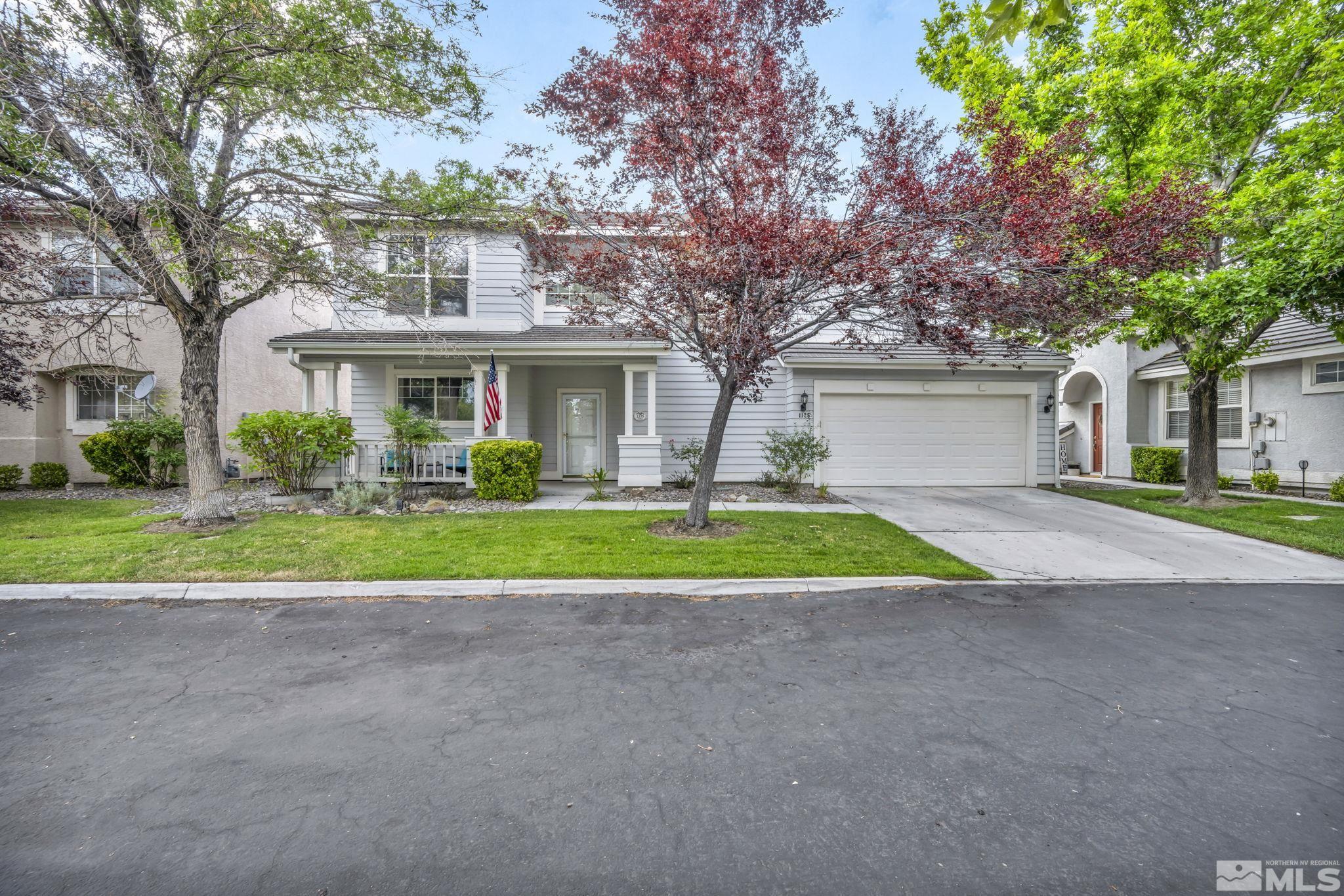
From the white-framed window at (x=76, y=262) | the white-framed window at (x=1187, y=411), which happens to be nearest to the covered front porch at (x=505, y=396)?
the white-framed window at (x=76, y=262)

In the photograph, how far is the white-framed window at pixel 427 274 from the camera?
8.41 m

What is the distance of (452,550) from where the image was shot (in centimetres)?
629

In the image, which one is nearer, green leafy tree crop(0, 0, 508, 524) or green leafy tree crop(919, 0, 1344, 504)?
green leafy tree crop(0, 0, 508, 524)

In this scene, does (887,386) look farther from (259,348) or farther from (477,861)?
(259,348)

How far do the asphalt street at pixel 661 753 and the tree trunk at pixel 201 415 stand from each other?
11.2ft

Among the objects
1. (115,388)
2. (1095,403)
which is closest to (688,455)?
(115,388)

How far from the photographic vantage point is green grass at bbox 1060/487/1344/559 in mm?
7020

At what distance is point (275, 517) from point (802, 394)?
391 inches

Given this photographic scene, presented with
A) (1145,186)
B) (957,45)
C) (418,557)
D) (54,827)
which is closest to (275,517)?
(418,557)

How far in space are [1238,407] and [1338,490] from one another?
3401 mm

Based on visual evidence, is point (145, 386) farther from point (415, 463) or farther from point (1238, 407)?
point (1238, 407)

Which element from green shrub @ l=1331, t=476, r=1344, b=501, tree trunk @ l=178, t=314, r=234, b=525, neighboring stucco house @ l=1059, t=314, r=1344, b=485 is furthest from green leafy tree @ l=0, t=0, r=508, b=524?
green shrub @ l=1331, t=476, r=1344, b=501

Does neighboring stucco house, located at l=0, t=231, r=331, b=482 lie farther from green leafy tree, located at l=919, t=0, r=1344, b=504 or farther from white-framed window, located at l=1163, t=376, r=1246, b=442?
white-framed window, located at l=1163, t=376, r=1246, b=442

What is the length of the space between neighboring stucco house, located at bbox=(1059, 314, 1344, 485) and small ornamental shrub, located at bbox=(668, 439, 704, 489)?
28.1ft
